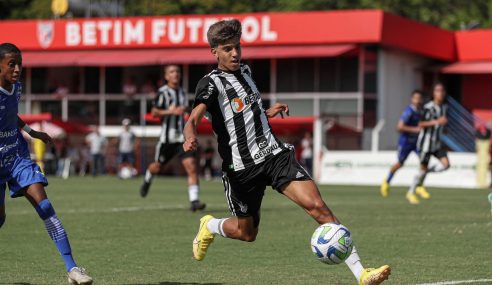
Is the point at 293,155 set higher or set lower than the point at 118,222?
higher

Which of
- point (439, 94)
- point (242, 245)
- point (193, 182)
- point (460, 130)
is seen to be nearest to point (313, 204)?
point (242, 245)

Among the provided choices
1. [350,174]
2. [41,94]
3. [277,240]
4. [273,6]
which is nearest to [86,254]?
[277,240]

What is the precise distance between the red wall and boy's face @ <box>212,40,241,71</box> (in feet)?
131

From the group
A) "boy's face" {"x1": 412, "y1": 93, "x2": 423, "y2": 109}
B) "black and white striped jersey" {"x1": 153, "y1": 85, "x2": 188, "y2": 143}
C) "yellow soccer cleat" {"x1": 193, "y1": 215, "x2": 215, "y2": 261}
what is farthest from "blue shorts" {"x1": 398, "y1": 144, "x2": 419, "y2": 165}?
"yellow soccer cleat" {"x1": 193, "y1": 215, "x2": 215, "y2": 261}

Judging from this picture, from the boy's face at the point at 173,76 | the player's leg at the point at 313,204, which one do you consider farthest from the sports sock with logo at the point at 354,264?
the boy's face at the point at 173,76

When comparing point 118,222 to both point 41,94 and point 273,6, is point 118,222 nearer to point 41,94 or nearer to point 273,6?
point 41,94

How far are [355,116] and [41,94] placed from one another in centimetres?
1481

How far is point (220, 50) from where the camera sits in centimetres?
885

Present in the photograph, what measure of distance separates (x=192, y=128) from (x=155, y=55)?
3759 centimetres

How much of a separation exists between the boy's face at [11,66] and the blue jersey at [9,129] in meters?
0.16

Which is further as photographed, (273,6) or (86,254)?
(273,6)

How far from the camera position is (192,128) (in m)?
8.46

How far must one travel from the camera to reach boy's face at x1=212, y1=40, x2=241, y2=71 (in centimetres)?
880

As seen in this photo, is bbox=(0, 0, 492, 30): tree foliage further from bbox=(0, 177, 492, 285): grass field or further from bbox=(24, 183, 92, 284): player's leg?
bbox=(24, 183, 92, 284): player's leg
